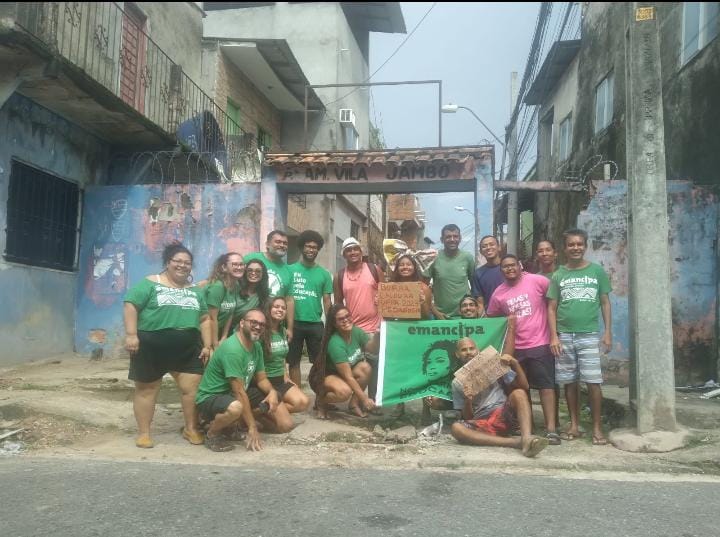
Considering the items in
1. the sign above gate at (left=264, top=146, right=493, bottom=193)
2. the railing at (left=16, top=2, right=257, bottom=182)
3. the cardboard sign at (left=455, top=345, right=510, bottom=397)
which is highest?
the railing at (left=16, top=2, right=257, bottom=182)

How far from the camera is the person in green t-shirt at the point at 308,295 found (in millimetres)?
6047

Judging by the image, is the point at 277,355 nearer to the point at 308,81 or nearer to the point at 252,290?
the point at 252,290

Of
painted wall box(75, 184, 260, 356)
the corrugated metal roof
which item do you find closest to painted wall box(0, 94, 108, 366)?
painted wall box(75, 184, 260, 356)

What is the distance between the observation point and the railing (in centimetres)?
840

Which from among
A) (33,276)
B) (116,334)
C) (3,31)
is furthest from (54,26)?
(116,334)

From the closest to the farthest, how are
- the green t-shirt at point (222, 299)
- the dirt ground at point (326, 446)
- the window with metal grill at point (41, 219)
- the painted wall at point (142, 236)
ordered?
the dirt ground at point (326, 446) < the green t-shirt at point (222, 299) < the window with metal grill at point (41, 219) < the painted wall at point (142, 236)

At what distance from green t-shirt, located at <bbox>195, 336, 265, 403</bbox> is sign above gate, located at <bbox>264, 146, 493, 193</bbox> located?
182 inches

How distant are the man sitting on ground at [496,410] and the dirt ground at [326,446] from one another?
0.10m

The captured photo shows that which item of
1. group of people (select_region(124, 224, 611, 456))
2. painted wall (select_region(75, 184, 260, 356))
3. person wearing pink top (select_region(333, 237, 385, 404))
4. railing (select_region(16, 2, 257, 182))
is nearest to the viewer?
group of people (select_region(124, 224, 611, 456))

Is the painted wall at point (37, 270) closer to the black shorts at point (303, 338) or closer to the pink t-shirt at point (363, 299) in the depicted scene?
the black shorts at point (303, 338)

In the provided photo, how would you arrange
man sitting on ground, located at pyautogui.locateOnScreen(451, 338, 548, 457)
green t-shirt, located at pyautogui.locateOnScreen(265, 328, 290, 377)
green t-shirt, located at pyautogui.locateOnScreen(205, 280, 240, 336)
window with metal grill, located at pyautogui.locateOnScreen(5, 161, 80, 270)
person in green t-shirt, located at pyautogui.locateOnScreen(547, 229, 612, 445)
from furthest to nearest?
window with metal grill, located at pyautogui.locateOnScreen(5, 161, 80, 270)
green t-shirt, located at pyautogui.locateOnScreen(205, 280, 240, 336)
green t-shirt, located at pyautogui.locateOnScreen(265, 328, 290, 377)
person in green t-shirt, located at pyautogui.locateOnScreen(547, 229, 612, 445)
man sitting on ground, located at pyautogui.locateOnScreen(451, 338, 548, 457)

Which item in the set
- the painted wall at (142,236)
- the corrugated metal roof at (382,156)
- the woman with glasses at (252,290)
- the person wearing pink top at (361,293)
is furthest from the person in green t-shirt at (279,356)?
the corrugated metal roof at (382,156)

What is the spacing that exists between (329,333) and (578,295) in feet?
7.31

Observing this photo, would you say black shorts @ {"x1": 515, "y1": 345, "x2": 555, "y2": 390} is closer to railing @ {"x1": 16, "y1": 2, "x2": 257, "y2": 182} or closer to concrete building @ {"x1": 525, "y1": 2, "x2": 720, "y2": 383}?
Result: concrete building @ {"x1": 525, "y1": 2, "x2": 720, "y2": 383}
